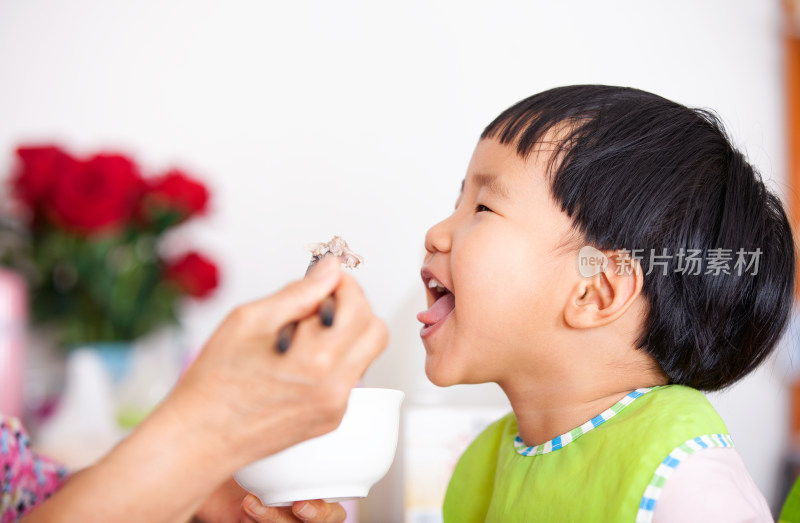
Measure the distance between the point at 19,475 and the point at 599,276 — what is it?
820mm

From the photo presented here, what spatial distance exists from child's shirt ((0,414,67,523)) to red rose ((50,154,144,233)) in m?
0.47

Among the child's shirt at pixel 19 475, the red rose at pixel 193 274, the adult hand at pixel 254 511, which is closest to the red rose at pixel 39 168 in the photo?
the red rose at pixel 193 274

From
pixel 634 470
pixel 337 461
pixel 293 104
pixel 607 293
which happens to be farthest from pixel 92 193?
pixel 634 470

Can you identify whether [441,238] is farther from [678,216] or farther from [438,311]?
[678,216]

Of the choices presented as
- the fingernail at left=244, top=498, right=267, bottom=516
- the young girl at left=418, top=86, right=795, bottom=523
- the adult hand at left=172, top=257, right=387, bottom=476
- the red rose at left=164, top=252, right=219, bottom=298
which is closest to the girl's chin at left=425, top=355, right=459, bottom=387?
the young girl at left=418, top=86, right=795, bottom=523

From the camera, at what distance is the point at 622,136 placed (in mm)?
867

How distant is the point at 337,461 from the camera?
2.15 ft

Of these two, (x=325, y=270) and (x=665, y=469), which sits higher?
(x=325, y=270)

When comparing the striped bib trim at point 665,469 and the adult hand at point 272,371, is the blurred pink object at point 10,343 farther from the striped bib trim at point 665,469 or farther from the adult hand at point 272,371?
the striped bib trim at point 665,469

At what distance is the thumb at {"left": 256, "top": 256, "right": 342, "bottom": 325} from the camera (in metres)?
0.50

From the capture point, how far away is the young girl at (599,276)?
2.74 feet

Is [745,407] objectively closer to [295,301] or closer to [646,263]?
[646,263]

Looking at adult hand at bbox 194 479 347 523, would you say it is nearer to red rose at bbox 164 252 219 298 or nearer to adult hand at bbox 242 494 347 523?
adult hand at bbox 242 494 347 523

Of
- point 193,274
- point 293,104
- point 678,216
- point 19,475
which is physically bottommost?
point 19,475
